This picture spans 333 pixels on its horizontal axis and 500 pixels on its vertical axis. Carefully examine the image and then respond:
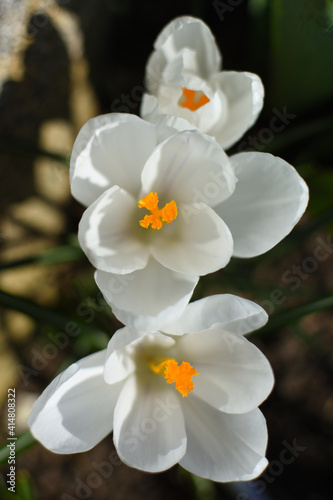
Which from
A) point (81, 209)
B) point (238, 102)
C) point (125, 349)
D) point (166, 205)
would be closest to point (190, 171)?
point (166, 205)

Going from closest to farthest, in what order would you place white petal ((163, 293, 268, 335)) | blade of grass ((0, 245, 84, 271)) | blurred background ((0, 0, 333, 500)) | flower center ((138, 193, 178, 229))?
1. white petal ((163, 293, 268, 335))
2. flower center ((138, 193, 178, 229))
3. blade of grass ((0, 245, 84, 271))
4. blurred background ((0, 0, 333, 500))

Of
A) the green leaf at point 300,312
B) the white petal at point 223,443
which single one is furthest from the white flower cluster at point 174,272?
the green leaf at point 300,312

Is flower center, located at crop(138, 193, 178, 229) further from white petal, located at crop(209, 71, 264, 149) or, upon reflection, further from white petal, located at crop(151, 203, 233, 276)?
white petal, located at crop(209, 71, 264, 149)

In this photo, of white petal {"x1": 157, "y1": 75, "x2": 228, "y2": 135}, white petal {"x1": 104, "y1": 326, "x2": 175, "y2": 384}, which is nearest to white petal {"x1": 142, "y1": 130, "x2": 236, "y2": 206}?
white petal {"x1": 157, "y1": 75, "x2": 228, "y2": 135}

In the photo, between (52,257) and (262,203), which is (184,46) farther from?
(52,257)

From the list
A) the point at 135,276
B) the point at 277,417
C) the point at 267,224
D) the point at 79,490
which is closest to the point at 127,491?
the point at 79,490

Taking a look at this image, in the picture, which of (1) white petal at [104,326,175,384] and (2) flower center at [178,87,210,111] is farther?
(2) flower center at [178,87,210,111]
